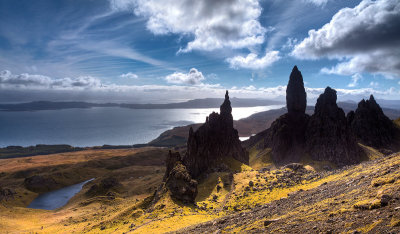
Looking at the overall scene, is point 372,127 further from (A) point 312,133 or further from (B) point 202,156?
(B) point 202,156

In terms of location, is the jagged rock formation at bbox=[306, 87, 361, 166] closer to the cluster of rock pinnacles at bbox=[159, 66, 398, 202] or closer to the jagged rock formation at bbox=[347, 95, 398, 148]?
the cluster of rock pinnacles at bbox=[159, 66, 398, 202]

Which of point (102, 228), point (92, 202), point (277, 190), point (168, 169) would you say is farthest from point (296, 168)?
point (92, 202)

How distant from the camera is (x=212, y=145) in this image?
197 feet

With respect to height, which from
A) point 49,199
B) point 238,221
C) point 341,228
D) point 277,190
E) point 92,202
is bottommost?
point 49,199

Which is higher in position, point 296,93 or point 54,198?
point 296,93

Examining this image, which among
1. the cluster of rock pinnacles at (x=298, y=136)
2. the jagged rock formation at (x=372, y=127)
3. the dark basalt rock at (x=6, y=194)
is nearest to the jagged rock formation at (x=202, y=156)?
the cluster of rock pinnacles at (x=298, y=136)

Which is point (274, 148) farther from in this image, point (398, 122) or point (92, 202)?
point (398, 122)

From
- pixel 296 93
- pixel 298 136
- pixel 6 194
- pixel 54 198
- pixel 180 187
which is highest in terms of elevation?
pixel 296 93

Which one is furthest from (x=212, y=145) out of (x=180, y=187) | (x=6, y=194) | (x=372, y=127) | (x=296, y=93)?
(x=6, y=194)

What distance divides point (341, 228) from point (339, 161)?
212 ft

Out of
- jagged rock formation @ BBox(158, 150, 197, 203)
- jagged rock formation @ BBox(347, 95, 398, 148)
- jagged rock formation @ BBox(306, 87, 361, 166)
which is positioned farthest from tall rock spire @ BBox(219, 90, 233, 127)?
jagged rock formation @ BBox(347, 95, 398, 148)

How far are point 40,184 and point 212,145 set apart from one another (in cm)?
8988

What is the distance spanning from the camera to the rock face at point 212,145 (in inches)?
2183

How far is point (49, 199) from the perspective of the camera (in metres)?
88.2
